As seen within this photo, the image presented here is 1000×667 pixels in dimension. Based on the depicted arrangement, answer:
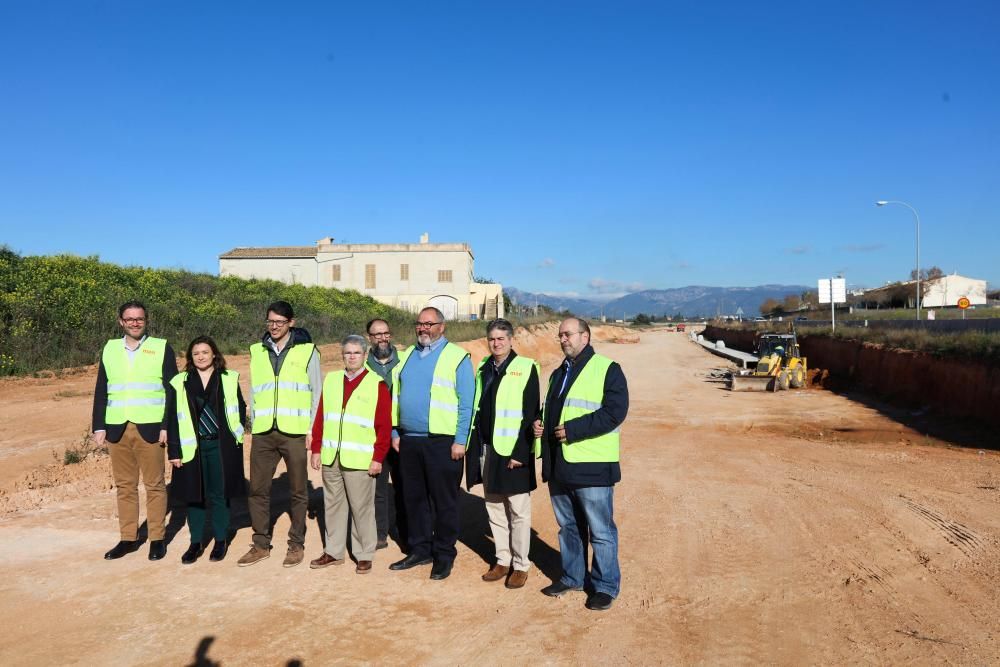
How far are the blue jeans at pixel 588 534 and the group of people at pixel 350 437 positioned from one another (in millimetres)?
16

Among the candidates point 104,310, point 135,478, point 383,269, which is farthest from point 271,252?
point 135,478

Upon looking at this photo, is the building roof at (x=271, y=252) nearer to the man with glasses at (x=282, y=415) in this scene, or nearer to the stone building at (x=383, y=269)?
the stone building at (x=383, y=269)

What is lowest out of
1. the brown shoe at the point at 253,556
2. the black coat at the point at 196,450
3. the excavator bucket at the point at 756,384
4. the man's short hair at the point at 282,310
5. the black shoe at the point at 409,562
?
the excavator bucket at the point at 756,384

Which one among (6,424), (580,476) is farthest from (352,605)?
(6,424)

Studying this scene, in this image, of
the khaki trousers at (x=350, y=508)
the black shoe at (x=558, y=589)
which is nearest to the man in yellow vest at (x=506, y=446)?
the black shoe at (x=558, y=589)

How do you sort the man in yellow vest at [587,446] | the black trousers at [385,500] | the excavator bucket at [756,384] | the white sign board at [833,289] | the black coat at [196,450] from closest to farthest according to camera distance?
the man in yellow vest at [587,446]
the black coat at [196,450]
the black trousers at [385,500]
the excavator bucket at [756,384]
the white sign board at [833,289]

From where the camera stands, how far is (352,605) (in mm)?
5008

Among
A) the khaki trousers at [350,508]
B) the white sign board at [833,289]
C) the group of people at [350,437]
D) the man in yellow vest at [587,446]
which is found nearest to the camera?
the man in yellow vest at [587,446]

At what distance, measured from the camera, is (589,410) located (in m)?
4.88

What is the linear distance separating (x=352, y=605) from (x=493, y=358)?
2020mm

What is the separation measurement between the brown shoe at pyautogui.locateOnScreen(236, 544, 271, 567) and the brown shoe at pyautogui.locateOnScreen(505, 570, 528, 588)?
2091 mm

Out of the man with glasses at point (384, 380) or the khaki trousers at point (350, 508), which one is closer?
the khaki trousers at point (350, 508)

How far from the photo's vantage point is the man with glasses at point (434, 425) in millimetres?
5477

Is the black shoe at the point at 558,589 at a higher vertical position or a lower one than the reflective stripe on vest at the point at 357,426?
lower
